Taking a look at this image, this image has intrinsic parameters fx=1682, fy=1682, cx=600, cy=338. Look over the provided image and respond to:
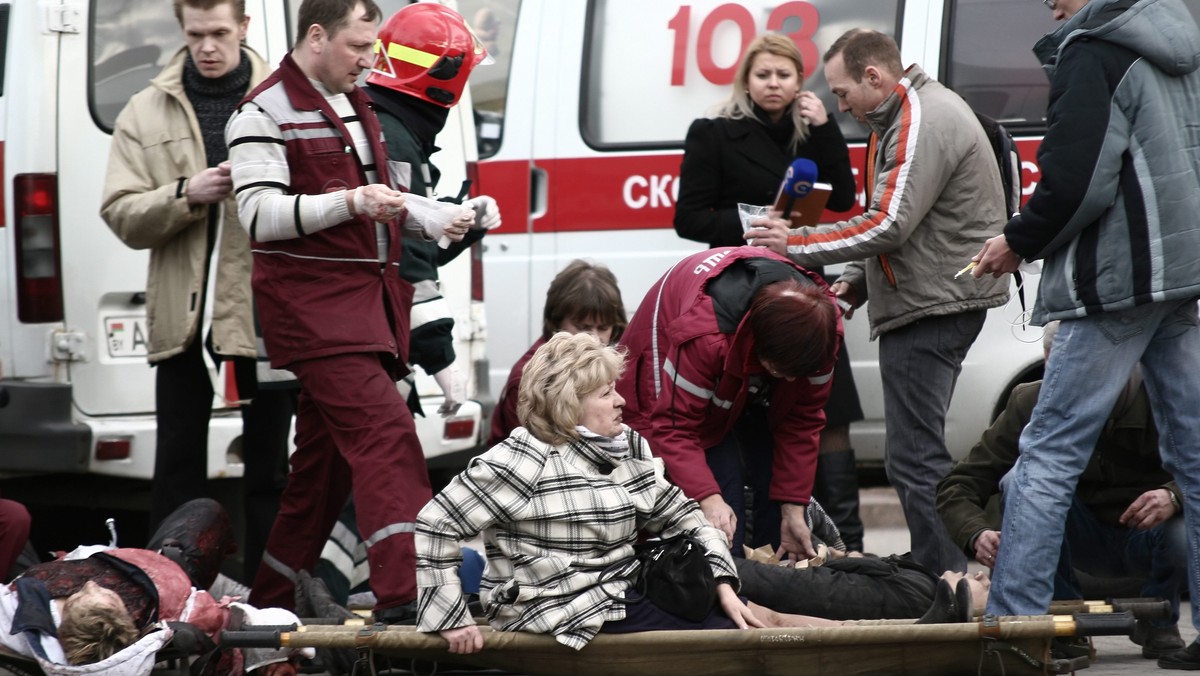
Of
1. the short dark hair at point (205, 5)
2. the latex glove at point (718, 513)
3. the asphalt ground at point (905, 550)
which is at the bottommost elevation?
the asphalt ground at point (905, 550)

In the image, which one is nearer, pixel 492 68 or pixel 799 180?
pixel 799 180

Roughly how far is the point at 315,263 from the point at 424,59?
76 cm

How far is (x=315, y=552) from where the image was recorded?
4969 millimetres

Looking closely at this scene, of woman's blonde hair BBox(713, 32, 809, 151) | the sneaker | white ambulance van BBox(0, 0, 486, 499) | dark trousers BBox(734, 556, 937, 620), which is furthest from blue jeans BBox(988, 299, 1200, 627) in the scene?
white ambulance van BBox(0, 0, 486, 499)

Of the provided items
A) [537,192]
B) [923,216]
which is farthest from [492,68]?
[923,216]

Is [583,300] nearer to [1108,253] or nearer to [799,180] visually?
[799,180]

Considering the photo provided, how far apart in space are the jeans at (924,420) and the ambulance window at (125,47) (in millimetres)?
2789

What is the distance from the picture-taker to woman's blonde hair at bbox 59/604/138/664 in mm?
4137

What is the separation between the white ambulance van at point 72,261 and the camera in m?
5.66

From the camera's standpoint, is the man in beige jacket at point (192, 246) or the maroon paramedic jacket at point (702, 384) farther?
the man in beige jacket at point (192, 246)

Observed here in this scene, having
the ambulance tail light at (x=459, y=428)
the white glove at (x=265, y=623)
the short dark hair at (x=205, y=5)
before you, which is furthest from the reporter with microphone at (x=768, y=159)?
the white glove at (x=265, y=623)

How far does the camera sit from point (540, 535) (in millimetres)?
4137

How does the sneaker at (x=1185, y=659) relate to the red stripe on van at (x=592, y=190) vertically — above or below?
below

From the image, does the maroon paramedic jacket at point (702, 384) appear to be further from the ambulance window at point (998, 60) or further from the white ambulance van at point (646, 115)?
the ambulance window at point (998, 60)
